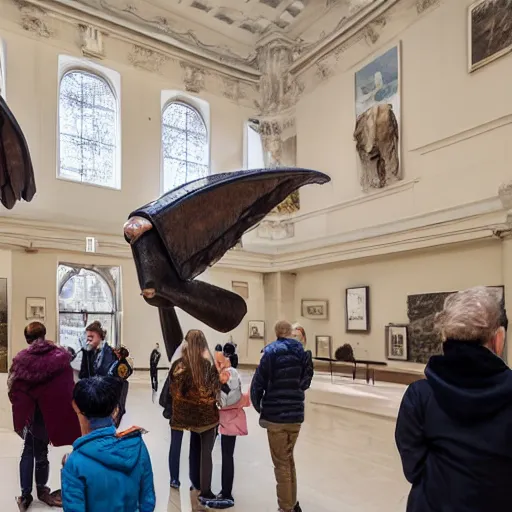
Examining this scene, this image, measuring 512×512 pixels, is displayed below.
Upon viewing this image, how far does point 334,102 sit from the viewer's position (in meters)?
14.4

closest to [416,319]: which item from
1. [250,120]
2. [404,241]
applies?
[404,241]

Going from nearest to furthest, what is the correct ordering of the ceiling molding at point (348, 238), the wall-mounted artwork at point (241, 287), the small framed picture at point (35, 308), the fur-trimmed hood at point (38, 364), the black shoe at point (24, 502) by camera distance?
the fur-trimmed hood at point (38, 364)
the black shoe at point (24, 502)
the ceiling molding at point (348, 238)
the small framed picture at point (35, 308)
the wall-mounted artwork at point (241, 287)

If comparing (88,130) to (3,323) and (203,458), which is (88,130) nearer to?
(3,323)

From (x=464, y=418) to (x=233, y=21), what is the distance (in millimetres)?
16569

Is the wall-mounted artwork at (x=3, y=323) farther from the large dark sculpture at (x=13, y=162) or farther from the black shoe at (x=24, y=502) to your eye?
the large dark sculpture at (x=13, y=162)

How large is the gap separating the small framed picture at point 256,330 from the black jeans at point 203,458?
11.0 meters

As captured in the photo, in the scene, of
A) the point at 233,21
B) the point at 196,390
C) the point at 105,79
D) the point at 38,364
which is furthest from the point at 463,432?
the point at 233,21

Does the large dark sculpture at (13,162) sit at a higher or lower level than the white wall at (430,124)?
lower

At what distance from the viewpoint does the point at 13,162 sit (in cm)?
201

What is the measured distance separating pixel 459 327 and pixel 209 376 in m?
2.48

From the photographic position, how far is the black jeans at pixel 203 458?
3889 millimetres

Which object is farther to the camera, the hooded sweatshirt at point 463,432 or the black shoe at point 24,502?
the black shoe at point 24,502

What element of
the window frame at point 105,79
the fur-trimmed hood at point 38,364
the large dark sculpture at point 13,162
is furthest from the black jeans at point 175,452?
the window frame at point 105,79

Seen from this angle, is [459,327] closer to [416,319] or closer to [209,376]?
[209,376]
